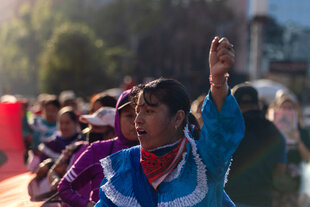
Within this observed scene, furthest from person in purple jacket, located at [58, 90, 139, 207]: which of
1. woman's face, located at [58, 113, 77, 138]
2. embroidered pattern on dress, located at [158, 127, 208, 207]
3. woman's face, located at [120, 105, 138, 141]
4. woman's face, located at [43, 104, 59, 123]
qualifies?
woman's face, located at [43, 104, 59, 123]

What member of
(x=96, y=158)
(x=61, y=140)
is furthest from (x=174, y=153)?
(x=61, y=140)

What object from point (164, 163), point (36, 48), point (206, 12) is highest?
point (164, 163)

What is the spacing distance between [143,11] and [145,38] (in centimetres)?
291

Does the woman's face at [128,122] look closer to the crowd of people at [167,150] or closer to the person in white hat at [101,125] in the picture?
the crowd of people at [167,150]

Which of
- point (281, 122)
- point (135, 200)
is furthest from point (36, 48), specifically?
point (135, 200)

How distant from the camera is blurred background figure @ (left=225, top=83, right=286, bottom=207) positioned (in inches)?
172

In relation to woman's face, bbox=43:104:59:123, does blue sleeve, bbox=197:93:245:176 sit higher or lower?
higher

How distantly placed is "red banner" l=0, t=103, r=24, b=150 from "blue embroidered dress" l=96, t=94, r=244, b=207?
779 cm

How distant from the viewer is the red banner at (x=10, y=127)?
395 inches

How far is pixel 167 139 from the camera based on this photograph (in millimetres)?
2334

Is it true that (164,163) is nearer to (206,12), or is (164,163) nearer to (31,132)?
(31,132)

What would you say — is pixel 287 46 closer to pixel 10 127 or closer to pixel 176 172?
pixel 10 127

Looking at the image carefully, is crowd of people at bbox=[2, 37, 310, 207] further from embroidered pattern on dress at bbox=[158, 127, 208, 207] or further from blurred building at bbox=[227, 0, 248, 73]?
blurred building at bbox=[227, 0, 248, 73]

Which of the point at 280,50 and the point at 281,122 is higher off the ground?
the point at 281,122
